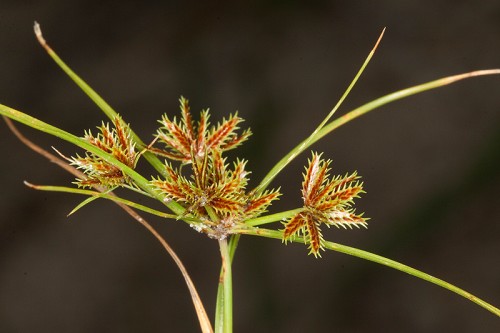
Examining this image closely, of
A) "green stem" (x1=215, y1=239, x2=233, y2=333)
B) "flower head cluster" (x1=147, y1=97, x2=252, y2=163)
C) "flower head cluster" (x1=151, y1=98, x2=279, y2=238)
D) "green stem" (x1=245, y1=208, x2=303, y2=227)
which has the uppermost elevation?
"flower head cluster" (x1=147, y1=97, x2=252, y2=163)

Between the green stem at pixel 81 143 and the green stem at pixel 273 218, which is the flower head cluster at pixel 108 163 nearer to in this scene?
the green stem at pixel 81 143

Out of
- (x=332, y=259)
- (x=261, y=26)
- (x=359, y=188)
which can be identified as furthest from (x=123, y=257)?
(x=359, y=188)

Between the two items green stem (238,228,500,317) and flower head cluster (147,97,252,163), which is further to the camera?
flower head cluster (147,97,252,163)

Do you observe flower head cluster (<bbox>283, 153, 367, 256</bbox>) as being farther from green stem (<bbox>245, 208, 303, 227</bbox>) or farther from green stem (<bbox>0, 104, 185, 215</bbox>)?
green stem (<bbox>0, 104, 185, 215</bbox>)

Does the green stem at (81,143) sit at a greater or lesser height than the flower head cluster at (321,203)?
greater

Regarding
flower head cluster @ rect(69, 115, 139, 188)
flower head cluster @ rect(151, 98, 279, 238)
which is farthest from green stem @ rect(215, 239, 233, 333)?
flower head cluster @ rect(69, 115, 139, 188)

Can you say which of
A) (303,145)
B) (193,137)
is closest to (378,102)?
(303,145)

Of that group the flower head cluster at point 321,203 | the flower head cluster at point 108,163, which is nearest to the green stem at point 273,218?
the flower head cluster at point 321,203

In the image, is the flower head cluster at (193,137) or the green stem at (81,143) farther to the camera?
the flower head cluster at (193,137)

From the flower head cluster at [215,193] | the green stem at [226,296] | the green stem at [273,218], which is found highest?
the flower head cluster at [215,193]
